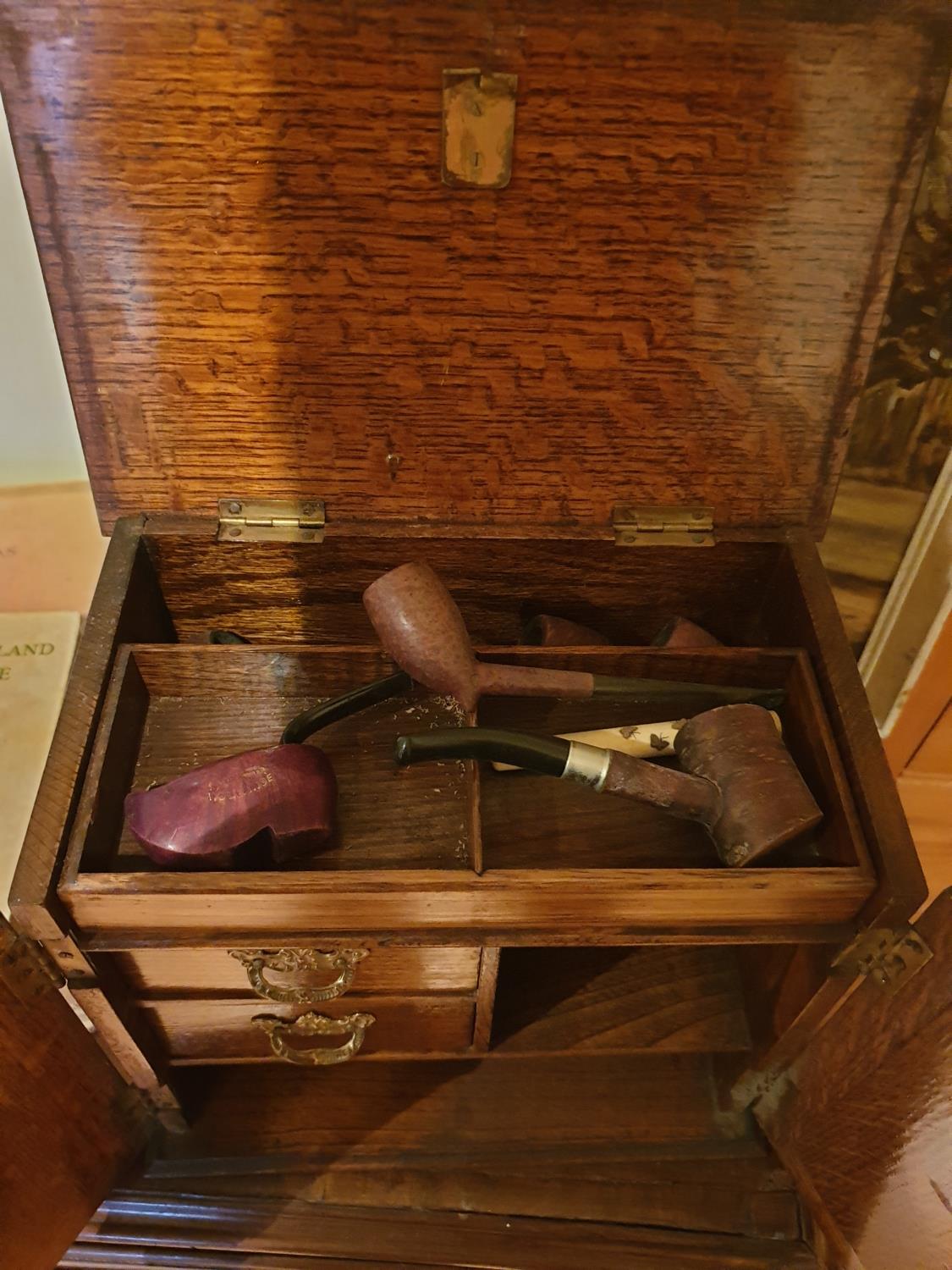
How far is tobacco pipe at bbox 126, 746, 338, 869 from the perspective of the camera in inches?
31.7

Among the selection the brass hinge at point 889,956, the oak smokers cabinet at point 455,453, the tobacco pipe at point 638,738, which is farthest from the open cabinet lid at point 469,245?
the brass hinge at point 889,956

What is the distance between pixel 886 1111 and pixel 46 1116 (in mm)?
764

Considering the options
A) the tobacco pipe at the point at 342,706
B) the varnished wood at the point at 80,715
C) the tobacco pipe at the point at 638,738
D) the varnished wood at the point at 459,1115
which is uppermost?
the varnished wood at the point at 80,715

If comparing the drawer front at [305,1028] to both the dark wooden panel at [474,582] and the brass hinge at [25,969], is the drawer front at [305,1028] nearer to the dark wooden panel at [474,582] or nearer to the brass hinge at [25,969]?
the brass hinge at [25,969]

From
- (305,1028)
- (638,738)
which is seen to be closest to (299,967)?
(305,1028)

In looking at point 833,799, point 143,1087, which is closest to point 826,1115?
point 833,799

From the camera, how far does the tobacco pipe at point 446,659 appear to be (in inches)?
35.3

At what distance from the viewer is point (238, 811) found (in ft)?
2.67

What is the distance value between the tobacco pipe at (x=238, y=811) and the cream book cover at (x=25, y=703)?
500 mm

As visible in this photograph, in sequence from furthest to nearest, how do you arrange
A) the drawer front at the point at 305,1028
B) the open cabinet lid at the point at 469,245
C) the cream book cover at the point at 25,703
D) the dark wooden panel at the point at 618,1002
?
the cream book cover at the point at 25,703 → the dark wooden panel at the point at 618,1002 → the drawer front at the point at 305,1028 → the open cabinet lid at the point at 469,245

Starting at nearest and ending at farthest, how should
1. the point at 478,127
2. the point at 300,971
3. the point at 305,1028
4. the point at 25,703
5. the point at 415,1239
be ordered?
the point at 478,127 → the point at 300,971 → the point at 305,1028 → the point at 415,1239 → the point at 25,703

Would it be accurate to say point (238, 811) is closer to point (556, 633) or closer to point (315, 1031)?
point (315, 1031)

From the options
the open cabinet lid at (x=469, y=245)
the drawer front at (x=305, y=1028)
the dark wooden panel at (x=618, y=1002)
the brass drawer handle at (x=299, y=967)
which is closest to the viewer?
the open cabinet lid at (x=469, y=245)

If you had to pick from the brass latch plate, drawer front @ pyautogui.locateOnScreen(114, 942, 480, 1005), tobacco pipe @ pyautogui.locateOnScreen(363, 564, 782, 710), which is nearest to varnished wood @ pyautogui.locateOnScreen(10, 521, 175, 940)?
drawer front @ pyautogui.locateOnScreen(114, 942, 480, 1005)
